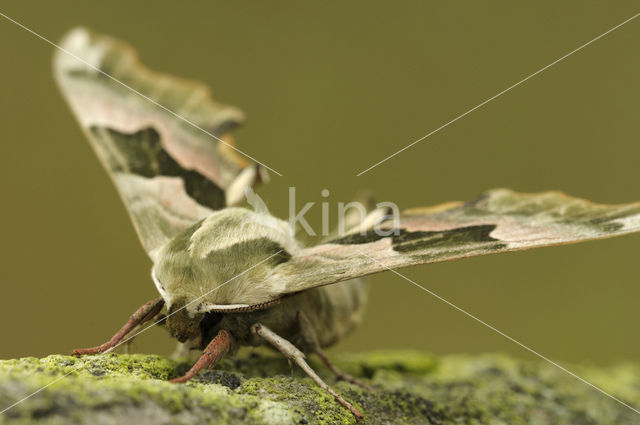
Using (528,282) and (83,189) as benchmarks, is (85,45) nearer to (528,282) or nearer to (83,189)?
(83,189)

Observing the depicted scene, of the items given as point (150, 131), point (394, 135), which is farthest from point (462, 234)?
point (394, 135)

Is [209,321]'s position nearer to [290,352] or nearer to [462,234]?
[290,352]

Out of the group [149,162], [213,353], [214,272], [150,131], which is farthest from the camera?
[150,131]

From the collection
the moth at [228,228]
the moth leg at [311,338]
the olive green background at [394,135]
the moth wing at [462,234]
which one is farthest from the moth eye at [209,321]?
the olive green background at [394,135]

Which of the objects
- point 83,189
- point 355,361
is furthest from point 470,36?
point 355,361

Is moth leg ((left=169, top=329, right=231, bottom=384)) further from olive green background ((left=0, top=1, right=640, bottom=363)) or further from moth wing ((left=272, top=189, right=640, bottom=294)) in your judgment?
olive green background ((left=0, top=1, right=640, bottom=363))

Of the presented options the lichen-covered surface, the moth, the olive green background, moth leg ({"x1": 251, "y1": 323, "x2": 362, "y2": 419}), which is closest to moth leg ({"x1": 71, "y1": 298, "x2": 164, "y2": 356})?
the moth

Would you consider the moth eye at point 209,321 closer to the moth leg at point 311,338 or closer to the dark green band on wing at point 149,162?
the moth leg at point 311,338
